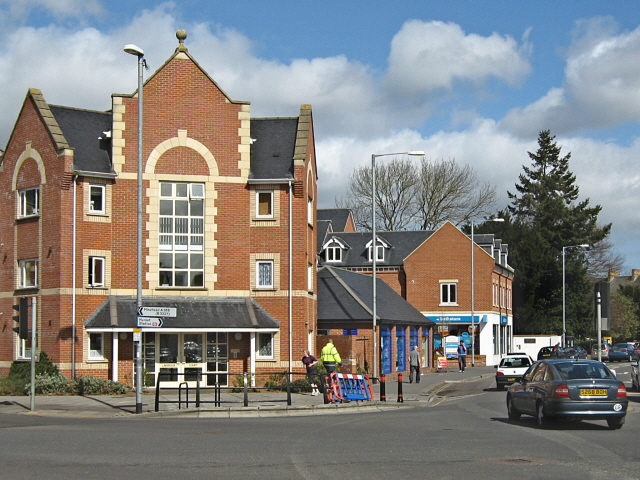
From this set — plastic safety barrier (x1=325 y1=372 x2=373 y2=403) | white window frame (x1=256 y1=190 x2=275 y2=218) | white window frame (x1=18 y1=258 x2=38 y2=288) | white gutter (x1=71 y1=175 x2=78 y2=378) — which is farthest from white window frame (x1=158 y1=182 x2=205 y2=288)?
plastic safety barrier (x1=325 y1=372 x2=373 y2=403)

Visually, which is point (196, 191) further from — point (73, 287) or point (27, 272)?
point (27, 272)

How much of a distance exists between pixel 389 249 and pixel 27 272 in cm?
3661

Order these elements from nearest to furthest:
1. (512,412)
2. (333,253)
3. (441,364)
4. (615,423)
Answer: (615,423) < (512,412) < (441,364) < (333,253)

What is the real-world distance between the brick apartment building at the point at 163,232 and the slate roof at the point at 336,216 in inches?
1499

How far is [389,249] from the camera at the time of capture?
65250mm

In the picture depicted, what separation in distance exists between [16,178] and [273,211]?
31.4ft

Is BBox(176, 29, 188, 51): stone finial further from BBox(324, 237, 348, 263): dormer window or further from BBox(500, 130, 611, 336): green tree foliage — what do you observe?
BBox(500, 130, 611, 336): green tree foliage

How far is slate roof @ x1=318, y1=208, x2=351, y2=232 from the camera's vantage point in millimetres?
71438

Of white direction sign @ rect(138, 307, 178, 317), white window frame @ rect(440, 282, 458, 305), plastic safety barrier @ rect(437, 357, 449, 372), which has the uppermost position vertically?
white window frame @ rect(440, 282, 458, 305)

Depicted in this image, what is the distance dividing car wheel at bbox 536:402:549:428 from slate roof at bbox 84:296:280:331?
14559 millimetres

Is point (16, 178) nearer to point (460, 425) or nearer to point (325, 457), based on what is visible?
point (460, 425)

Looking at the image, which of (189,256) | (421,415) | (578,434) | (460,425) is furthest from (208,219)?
(578,434)

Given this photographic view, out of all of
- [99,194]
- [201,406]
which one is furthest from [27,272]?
[201,406]

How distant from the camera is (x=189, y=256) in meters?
32.3
